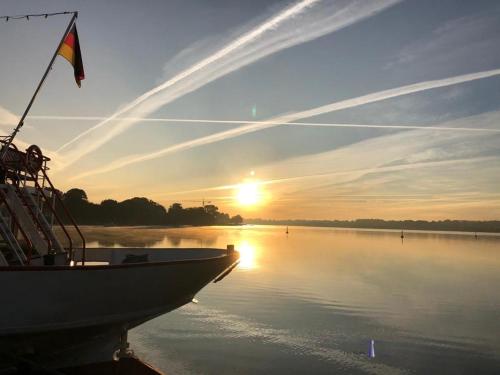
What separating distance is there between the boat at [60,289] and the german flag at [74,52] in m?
2.81

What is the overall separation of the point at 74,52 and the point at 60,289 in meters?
7.91

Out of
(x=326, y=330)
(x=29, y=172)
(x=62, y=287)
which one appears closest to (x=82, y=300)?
(x=62, y=287)

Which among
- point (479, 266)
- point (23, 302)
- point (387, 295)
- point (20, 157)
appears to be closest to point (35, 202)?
point (20, 157)

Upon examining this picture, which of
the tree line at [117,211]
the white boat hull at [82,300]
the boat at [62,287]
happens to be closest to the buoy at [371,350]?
the boat at [62,287]

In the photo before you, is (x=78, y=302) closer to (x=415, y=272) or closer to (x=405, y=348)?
(x=405, y=348)

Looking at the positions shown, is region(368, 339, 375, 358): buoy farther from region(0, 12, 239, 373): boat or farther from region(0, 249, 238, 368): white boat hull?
region(0, 249, 238, 368): white boat hull

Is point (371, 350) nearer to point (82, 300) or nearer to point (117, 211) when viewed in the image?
point (82, 300)

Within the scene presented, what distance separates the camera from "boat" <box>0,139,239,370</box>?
8.12 metres

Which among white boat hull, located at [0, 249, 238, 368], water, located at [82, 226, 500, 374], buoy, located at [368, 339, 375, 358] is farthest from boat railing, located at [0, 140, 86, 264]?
buoy, located at [368, 339, 375, 358]

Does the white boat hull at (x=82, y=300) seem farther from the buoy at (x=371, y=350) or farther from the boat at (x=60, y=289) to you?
the buoy at (x=371, y=350)

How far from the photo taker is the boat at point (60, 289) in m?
8.12

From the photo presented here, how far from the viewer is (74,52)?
41.4ft

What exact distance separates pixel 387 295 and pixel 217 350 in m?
17.4

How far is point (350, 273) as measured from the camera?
38844mm
